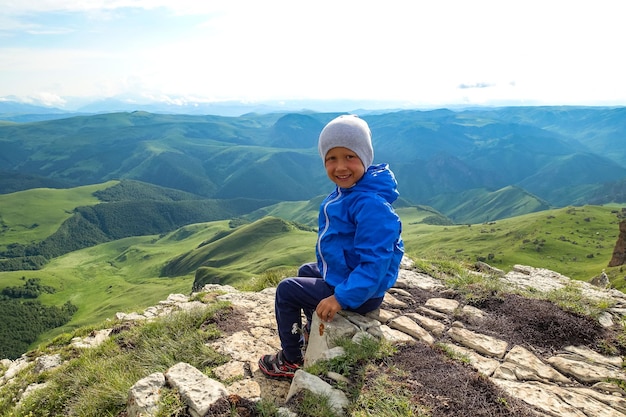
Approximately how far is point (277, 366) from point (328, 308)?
5.55 feet

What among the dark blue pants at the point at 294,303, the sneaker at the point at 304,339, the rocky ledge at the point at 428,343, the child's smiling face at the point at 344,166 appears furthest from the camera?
the sneaker at the point at 304,339

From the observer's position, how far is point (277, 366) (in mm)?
6871

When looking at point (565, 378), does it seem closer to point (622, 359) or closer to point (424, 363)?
point (622, 359)

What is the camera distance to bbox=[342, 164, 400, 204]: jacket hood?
21.9 ft

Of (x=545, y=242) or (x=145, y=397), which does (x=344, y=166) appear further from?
(x=545, y=242)

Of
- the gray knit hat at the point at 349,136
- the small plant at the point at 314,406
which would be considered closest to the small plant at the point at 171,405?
the small plant at the point at 314,406

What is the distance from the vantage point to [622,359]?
22.4ft

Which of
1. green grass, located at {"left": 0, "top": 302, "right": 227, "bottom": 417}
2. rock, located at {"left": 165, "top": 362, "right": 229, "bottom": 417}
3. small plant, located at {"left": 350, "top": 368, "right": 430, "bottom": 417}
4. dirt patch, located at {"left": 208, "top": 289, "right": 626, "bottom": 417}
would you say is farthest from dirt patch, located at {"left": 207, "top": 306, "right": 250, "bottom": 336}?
small plant, located at {"left": 350, "top": 368, "right": 430, "bottom": 417}

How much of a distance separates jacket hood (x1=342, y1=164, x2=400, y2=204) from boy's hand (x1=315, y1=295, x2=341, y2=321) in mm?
2018

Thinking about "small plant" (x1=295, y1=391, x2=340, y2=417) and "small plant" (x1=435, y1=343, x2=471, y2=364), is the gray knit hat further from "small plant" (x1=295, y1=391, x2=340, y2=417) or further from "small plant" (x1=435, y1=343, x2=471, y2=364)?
"small plant" (x1=295, y1=391, x2=340, y2=417)

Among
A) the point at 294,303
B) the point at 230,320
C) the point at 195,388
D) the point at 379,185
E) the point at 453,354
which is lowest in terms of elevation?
the point at 230,320

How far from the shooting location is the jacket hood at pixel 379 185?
21.9ft

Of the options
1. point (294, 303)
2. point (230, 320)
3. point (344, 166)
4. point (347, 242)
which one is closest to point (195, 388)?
point (294, 303)

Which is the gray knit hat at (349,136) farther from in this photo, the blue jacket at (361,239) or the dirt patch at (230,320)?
the dirt patch at (230,320)
